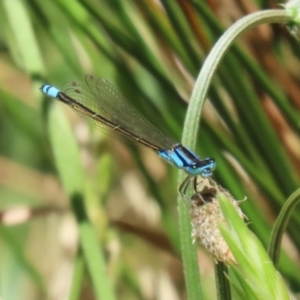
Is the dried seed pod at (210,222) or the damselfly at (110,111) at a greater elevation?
the damselfly at (110,111)

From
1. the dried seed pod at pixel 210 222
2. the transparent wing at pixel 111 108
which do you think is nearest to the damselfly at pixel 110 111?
the transparent wing at pixel 111 108

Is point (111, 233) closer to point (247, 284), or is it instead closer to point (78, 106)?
point (78, 106)

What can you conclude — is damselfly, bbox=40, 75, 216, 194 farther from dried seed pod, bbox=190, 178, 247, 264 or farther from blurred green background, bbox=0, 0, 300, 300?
dried seed pod, bbox=190, 178, 247, 264

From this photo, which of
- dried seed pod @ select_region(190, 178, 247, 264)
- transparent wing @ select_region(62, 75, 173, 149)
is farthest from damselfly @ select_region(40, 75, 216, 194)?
dried seed pod @ select_region(190, 178, 247, 264)

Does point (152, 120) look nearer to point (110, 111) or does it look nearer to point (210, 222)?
point (110, 111)

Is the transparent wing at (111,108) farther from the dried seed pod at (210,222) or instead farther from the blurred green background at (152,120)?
the dried seed pod at (210,222)

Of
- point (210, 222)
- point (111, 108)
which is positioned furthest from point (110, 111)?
point (210, 222)
